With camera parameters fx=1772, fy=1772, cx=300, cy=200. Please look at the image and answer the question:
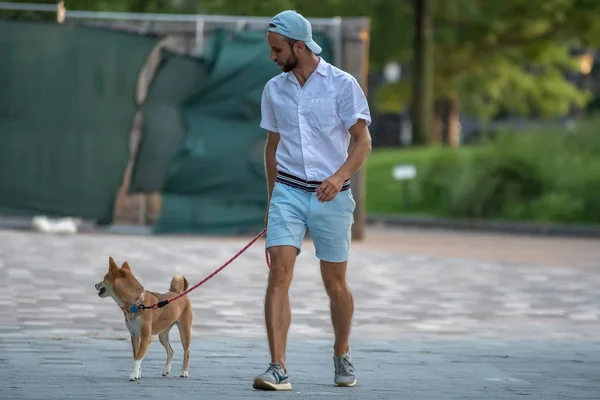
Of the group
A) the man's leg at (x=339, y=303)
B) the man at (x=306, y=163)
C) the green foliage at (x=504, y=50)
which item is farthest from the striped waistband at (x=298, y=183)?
the green foliage at (x=504, y=50)

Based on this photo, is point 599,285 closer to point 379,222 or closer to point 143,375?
point 143,375

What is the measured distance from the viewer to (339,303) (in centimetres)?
868

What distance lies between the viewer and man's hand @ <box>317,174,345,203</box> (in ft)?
27.5

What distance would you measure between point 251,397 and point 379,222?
2105 centimetres

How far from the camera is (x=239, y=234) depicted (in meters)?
21.4

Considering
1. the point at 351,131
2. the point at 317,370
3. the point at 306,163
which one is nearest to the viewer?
the point at 306,163

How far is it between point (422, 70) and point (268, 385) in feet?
119

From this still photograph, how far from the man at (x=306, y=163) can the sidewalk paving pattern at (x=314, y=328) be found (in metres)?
0.49

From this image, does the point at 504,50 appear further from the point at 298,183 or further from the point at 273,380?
the point at 273,380

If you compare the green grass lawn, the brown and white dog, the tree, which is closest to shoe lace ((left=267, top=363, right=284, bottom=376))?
the brown and white dog

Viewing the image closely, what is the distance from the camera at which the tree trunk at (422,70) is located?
42.8 meters

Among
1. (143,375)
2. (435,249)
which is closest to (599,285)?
(435,249)

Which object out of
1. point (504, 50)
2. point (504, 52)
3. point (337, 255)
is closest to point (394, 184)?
point (504, 50)

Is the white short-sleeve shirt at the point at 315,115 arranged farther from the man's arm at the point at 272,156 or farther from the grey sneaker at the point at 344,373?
the grey sneaker at the point at 344,373
